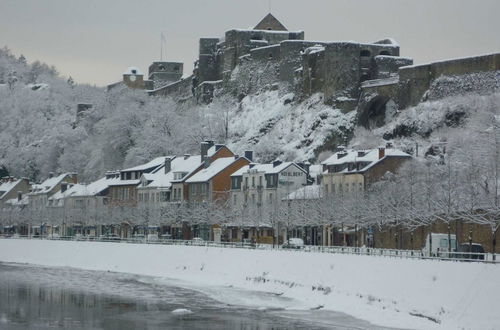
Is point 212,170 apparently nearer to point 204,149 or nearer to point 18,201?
point 204,149

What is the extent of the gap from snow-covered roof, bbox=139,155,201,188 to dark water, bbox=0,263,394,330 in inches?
1229

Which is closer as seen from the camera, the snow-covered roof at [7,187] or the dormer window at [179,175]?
the dormer window at [179,175]

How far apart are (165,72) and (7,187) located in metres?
31.0

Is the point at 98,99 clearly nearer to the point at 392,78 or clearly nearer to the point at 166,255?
the point at 392,78

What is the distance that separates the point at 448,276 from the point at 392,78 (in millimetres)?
60131

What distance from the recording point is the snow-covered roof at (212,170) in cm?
8769

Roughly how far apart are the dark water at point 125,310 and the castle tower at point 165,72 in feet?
292

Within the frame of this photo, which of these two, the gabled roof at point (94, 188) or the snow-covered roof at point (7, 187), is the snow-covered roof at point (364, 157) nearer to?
the gabled roof at point (94, 188)

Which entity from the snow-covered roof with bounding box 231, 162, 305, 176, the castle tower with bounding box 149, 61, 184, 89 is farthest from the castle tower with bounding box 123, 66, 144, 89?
the snow-covered roof with bounding box 231, 162, 305, 176

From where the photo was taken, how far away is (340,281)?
48.5m

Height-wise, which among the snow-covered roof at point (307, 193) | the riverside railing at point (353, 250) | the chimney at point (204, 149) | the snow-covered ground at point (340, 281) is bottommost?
the snow-covered ground at point (340, 281)

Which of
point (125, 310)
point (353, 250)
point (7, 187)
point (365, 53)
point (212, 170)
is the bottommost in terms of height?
point (125, 310)

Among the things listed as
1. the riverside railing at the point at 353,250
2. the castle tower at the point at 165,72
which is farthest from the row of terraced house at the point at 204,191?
the castle tower at the point at 165,72

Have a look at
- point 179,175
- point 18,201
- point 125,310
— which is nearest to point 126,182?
point 179,175
